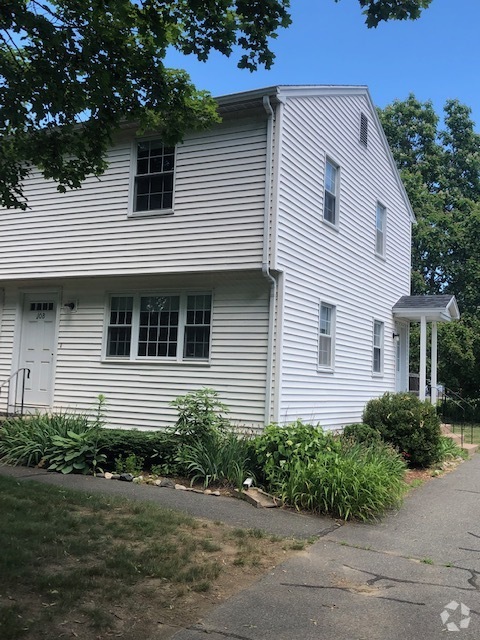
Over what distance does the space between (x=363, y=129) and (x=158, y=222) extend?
21.2 ft

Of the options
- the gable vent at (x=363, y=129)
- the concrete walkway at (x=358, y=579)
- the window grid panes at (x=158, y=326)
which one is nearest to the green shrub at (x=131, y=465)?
the concrete walkway at (x=358, y=579)

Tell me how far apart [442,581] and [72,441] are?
649 cm

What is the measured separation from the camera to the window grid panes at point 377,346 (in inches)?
603

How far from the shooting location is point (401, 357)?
17.7 metres

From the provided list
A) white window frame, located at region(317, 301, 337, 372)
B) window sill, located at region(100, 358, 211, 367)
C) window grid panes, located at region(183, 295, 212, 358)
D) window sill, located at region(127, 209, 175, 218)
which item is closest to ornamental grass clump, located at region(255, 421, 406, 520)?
window sill, located at region(100, 358, 211, 367)

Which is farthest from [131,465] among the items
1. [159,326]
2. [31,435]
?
[159,326]

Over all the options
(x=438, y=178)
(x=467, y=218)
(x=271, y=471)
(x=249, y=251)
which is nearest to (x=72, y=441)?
(x=271, y=471)

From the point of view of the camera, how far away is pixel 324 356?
12375 millimetres

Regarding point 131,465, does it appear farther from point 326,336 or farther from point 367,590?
point 367,590

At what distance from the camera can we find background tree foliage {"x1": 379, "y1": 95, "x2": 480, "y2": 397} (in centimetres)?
2289

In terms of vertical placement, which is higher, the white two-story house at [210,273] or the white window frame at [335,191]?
the white window frame at [335,191]

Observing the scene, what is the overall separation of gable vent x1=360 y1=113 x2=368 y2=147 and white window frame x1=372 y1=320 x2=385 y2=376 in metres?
4.60

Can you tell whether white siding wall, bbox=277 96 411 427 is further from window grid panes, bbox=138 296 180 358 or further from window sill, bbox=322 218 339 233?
window grid panes, bbox=138 296 180 358

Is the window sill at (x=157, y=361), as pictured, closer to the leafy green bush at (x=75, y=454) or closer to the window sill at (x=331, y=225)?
the leafy green bush at (x=75, y=454)
